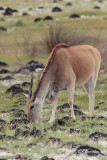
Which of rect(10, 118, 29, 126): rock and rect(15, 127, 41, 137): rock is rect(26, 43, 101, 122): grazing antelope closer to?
rect(10, 118, 29, 126): rock

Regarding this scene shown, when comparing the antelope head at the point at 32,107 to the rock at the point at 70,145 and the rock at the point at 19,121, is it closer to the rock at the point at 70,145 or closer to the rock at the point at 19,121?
the rock at the point at 19,121

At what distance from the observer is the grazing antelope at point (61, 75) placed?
11.3 m

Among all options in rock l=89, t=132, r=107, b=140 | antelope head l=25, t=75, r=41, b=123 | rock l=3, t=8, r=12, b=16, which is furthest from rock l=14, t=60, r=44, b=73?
rock l=3, t=8, r=12, b=16

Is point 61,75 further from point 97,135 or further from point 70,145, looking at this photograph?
point 70,145

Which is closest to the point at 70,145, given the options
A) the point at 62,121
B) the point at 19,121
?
the point at 62,121

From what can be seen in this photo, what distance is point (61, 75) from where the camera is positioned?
39.0ft

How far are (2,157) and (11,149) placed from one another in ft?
2.06

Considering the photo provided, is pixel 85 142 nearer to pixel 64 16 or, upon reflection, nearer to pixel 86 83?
pixel 86 83

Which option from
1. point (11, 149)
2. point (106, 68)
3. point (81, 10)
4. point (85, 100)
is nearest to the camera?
point (11, 149)

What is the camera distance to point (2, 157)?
8672 mm

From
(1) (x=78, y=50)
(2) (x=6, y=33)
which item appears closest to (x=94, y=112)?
(1) (x=78, y=50)

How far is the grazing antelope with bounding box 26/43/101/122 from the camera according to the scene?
11.3m

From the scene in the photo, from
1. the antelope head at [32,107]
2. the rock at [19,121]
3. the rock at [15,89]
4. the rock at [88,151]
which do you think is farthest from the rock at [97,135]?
the rock at [15,89]

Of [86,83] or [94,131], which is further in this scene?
[86,83]
